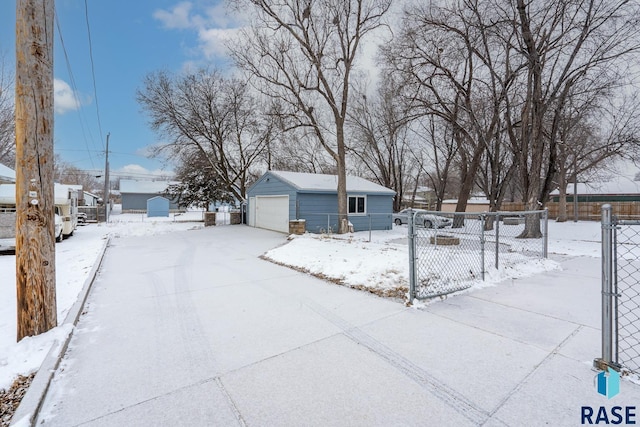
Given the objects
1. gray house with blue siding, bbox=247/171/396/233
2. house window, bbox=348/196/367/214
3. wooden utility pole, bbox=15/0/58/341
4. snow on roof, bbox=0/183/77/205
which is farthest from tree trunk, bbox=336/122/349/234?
wooden utility pole, bbox=15/0/58/341

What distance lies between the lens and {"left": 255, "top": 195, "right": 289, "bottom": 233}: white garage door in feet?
46.5

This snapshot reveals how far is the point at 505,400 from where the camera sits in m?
2.03

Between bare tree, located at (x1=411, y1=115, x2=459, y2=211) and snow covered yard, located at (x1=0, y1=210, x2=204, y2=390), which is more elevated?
bare tree, located at (x1=411, y1=115, x2=459, y2=211)

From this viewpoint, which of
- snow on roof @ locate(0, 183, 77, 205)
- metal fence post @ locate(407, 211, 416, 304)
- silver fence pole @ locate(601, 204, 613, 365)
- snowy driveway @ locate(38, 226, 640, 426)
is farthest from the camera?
snow on roof @ locate(0, 183, 77, 205)

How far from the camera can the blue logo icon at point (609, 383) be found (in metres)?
2.08

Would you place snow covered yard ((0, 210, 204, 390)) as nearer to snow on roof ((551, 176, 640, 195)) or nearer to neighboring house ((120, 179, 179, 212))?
neighboring house ((120, 179, 179, 212))

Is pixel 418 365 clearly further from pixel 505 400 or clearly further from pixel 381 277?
pixel 381 277

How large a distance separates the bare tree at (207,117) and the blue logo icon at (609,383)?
17923mm

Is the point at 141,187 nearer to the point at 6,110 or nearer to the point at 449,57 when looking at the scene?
the point at 6,110

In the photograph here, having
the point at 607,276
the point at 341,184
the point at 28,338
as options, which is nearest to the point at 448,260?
the point at 607,276

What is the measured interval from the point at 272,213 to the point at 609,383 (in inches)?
553

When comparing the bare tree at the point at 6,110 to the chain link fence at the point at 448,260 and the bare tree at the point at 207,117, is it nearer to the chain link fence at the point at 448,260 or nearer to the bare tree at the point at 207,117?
the bare tree at the point at 207,117

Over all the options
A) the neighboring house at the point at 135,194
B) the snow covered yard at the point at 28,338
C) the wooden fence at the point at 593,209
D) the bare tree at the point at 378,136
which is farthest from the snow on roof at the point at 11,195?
the neighboring house at the point at 135,194

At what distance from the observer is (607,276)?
224 cm
